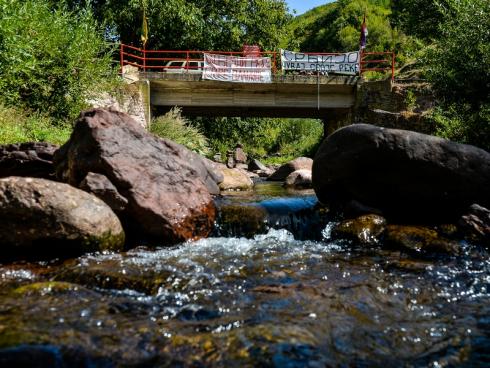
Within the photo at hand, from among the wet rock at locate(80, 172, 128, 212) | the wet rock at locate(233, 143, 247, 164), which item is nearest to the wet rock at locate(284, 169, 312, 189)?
the wet rock at locate(80, 172, 128, 212)

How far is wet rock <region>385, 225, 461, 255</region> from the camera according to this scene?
5.54 meters

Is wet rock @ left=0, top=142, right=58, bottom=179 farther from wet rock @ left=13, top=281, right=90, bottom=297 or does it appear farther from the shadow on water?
wet rock @ left=13, top=281, right=90, bottom=297

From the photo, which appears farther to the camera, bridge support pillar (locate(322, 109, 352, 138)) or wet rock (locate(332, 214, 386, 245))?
bridge support pillar (locate(322, 109, 352, 138))

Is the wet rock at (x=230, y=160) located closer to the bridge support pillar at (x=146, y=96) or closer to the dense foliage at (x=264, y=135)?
the dense foliage at (x=264, y=135)

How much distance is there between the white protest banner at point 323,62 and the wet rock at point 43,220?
50.2 ft

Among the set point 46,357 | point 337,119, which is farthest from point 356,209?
point 337,119

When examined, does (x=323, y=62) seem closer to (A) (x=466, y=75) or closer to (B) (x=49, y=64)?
(A) (x=466, y=75)

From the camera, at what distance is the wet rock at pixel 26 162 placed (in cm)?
755

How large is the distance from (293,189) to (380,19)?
2008 inches

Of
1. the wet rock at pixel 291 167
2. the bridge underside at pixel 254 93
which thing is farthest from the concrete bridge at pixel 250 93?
the wet rock at pixel 291 167

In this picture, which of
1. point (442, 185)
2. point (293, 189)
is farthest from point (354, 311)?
point (293, 189)

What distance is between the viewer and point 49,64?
1373cm

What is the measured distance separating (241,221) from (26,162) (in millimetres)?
3804

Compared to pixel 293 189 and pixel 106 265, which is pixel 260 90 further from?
pixel 106 265
